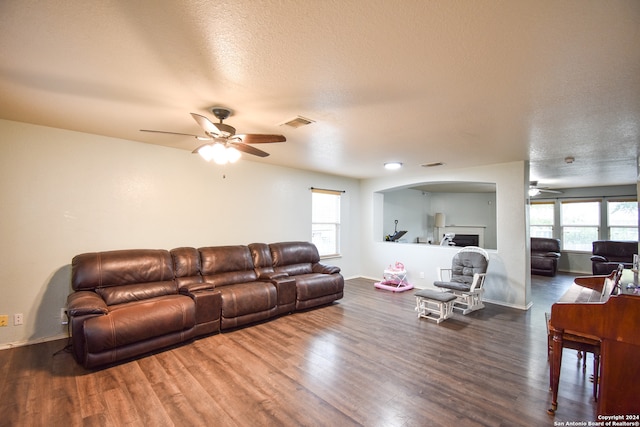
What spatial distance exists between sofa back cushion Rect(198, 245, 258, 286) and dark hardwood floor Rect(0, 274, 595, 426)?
80 cm

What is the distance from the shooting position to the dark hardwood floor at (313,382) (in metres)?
2.05

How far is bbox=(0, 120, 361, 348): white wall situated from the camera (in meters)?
3.14

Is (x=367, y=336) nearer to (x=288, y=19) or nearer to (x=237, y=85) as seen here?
(x=237, y=85)

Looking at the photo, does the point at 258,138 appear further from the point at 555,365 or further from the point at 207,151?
the point at 555,365

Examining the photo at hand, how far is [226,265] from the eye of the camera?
4.25m

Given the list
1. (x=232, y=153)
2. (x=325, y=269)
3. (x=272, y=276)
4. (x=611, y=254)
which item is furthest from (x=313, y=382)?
(x=611, y=254)

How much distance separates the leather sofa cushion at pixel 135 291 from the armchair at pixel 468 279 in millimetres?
3883

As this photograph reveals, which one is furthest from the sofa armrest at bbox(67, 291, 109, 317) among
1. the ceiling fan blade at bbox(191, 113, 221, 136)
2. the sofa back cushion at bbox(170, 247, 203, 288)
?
the ceiling fan blade at bbox(191, 113, 221, 136)

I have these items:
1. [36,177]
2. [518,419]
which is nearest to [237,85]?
[36,177]

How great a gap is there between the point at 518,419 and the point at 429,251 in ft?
13.1

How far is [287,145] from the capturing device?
3896mm

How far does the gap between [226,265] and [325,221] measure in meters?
2.66

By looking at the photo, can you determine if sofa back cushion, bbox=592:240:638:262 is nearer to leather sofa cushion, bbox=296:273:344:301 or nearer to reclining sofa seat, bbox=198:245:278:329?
leather sofa cushion, bbox=296:273:344:301

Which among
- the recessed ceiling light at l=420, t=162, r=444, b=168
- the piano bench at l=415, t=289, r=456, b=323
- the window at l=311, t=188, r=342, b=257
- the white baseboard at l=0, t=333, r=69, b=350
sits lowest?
the white baseboard at l=0, t=333, r=69, b=350
